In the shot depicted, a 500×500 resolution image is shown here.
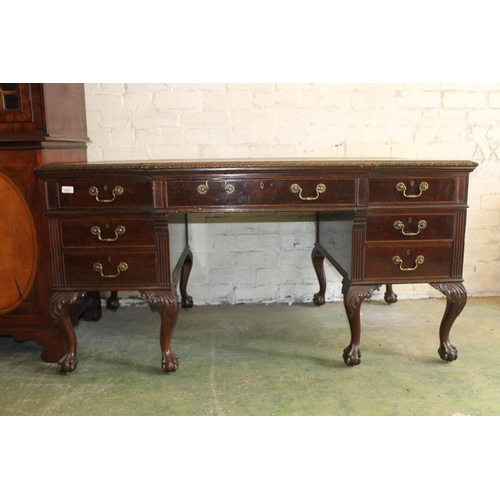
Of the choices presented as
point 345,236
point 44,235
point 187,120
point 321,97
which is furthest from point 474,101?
point 44,235

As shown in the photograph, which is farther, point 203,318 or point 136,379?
point 203,318

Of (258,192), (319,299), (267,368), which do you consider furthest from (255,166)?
(319,299)

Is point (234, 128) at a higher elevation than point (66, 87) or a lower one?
lower

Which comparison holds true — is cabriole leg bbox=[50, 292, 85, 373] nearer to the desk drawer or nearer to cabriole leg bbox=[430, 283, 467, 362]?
the desk drawer

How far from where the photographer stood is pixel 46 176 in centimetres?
226

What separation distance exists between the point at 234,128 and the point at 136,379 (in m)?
1.62

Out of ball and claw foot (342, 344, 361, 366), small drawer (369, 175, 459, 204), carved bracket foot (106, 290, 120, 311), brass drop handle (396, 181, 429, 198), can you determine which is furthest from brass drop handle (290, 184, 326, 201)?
carved bracket foot (106, 290, 120, 311)

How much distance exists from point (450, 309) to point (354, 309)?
18.8 inches

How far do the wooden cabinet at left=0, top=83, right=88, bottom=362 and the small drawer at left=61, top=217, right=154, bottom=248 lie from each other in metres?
0.17

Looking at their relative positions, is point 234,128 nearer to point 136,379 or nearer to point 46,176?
point 46,176

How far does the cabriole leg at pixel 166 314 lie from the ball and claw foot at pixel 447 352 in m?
1.30

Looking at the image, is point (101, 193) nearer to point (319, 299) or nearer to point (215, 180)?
point (215, 180)

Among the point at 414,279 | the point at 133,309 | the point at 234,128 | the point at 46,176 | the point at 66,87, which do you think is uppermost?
the point at 66,87

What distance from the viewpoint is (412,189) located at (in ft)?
7.57
